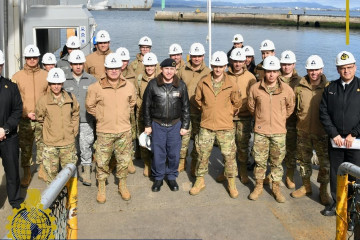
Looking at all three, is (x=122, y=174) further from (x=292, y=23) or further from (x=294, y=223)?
(x=292, y=23)

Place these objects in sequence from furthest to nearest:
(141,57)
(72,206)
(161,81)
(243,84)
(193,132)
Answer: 1. (141,57)
2. (193,132)
3. (243,84)
4. (161,81)
5. (72,206)

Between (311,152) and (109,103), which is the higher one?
(109,103)

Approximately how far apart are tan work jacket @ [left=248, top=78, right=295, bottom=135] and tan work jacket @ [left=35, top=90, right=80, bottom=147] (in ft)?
7.79

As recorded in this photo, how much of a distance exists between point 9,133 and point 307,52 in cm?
3917

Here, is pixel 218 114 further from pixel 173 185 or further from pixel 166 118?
pixel 173 185

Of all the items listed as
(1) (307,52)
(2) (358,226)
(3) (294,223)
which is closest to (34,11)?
(3) (294,223)

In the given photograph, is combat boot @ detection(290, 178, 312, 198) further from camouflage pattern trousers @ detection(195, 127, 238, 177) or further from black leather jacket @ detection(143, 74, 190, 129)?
black leather jacket @ detection(143, 74, 190, 129)

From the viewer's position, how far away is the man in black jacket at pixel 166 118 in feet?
17.9

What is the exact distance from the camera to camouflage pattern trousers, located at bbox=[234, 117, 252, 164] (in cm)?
607

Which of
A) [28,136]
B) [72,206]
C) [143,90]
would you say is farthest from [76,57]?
[72,206]

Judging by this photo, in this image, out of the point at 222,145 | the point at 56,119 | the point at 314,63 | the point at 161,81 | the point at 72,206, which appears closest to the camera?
the point at 72,206

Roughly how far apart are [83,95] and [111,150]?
96 centimetres

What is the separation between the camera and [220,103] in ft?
17.9

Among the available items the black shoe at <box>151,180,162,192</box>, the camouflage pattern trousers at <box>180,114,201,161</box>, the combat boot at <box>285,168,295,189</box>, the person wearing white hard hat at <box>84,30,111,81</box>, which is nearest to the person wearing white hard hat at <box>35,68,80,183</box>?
the black shoe at <box>151,180,162,192</box>
